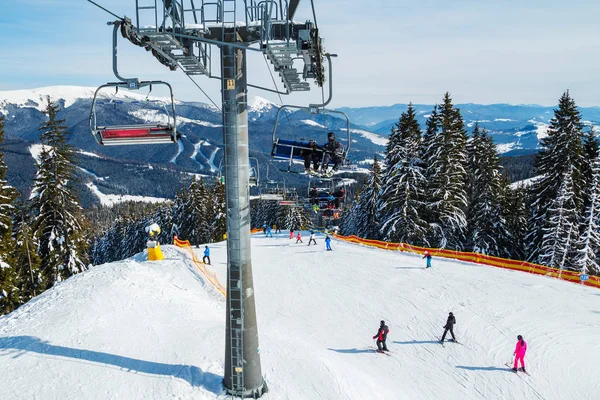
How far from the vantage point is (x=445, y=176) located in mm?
32812

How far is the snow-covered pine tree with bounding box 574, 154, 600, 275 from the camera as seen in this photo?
27297mm

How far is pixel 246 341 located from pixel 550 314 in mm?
15988

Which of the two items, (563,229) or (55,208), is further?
(563,229)

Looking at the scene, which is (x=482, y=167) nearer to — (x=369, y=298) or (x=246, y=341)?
(x=369, y=298)

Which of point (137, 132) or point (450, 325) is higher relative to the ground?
point (137, 132)

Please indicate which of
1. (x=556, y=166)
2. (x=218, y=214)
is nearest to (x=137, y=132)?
(x=556, y=166)

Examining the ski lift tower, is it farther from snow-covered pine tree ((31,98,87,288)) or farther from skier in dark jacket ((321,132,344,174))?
snow-covered pine tree ((31,98,87,288))

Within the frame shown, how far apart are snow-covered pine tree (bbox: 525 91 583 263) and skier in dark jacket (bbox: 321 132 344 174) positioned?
944 inches

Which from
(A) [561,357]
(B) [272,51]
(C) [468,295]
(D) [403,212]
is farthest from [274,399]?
(D) [403,212]

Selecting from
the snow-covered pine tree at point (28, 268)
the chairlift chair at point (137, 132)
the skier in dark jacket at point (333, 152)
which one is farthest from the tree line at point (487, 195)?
the chairlift chair at point (137, 132)

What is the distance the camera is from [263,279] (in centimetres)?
2438

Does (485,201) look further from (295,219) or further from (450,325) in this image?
(295,219)

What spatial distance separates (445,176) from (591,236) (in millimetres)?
10564

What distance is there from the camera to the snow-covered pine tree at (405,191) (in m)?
33.2
